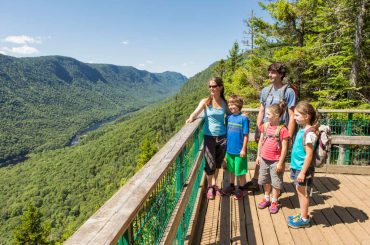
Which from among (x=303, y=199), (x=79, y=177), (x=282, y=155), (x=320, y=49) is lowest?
(x=79, y=177)

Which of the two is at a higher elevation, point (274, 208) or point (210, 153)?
point (210, 153)

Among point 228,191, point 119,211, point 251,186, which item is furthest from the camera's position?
point 251,186

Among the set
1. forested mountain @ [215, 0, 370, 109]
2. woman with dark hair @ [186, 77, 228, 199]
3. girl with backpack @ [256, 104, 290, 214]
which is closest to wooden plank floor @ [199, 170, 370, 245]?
girl with backpack @ [256, 104, 290, 214]

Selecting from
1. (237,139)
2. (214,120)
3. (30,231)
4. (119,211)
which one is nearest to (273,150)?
(237,139)

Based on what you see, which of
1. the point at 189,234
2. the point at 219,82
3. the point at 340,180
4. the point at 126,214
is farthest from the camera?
the point at 340,180

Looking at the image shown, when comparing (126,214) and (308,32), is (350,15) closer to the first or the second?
(308,32)

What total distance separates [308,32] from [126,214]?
1719cm

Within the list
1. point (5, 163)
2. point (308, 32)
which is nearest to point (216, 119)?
point (308, 32)

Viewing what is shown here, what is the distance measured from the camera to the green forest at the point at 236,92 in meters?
11.9

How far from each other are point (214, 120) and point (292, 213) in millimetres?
1658

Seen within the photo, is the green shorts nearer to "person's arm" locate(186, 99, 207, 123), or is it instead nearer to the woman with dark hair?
the woman with dark hair

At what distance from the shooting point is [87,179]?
107500 millimetres

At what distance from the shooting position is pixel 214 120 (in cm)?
400

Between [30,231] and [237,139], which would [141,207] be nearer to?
[237,139]
